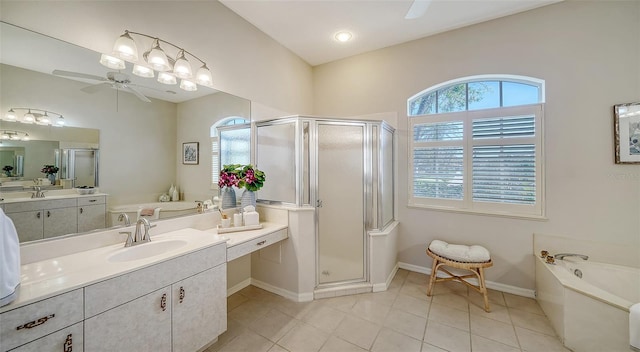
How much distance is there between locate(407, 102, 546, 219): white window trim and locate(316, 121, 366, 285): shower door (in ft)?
2.63

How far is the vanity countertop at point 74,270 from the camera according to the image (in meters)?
0.95

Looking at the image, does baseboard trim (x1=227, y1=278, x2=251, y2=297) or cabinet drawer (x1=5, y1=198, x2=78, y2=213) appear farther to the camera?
baseboard trim (x1=227, y1=278, x2=251, y2=297)

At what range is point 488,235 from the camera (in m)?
2.44

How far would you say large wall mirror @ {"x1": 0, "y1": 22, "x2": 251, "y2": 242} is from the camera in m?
1.23

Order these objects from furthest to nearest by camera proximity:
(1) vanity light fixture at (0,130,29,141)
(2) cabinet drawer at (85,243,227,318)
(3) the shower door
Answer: (3) the shower door, (1) vanity light fixture at (0,130,29,141), (2) cabinet drawer at (85,243,227,318)

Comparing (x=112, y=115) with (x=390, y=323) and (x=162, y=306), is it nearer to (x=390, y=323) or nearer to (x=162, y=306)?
(x=162, y=306)

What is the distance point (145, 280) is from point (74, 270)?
1.08ft

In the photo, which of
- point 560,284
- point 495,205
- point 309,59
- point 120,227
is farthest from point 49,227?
point 495,205

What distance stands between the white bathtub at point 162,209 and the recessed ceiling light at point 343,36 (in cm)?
248

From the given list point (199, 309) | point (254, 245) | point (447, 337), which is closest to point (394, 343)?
point (447, 337)

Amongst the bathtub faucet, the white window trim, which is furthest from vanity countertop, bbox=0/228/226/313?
the bathtub faucet

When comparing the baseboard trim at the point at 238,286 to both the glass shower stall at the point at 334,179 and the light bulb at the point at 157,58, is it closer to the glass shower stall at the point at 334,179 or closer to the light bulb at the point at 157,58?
the glass shower stall at the point at 334,179

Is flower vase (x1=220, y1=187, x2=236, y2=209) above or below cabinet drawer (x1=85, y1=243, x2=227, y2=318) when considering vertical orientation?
above

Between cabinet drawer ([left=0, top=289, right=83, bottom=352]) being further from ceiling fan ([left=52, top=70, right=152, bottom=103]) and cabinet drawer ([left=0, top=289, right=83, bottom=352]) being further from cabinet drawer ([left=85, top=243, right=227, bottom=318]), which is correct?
ceiling fan ([left=52, top=70, right=152, bottom=103])
